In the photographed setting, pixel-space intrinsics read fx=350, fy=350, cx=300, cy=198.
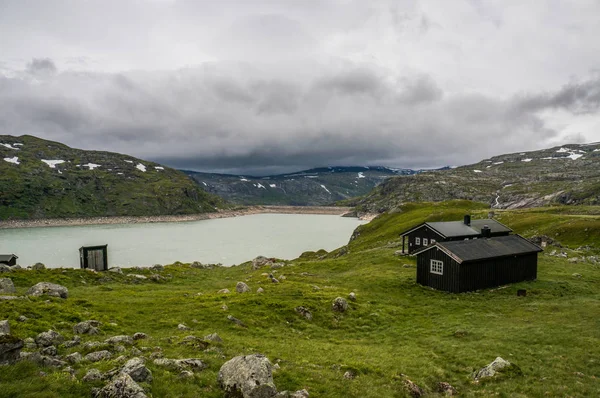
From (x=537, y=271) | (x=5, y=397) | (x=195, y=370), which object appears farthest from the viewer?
(x=537, y=271)

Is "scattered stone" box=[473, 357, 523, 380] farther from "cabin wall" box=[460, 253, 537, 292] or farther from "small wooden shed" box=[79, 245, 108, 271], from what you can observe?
"small wooden shed" box=[79, 245, 108, 271]

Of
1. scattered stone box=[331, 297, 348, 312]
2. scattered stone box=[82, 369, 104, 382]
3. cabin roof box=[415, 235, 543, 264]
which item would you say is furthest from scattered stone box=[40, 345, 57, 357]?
cabin roof box=[415, 235, 543, 264]

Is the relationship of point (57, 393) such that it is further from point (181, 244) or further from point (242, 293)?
point (181, 244)

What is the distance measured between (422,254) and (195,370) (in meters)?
32.8

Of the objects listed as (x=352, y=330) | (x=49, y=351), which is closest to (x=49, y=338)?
(x=49, y=351)

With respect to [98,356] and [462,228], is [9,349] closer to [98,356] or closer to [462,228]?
[98,356]

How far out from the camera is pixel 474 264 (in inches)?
1522

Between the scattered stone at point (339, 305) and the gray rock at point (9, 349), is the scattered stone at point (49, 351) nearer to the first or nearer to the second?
the gray rock at point (9, 349)

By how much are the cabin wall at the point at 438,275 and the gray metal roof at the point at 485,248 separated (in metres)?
0.88

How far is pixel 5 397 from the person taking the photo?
10.5 meters

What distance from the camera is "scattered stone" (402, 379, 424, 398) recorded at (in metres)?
15.6

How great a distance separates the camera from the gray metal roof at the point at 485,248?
3853cm

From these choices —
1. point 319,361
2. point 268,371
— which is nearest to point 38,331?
point 268,371

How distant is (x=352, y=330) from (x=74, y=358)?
18.5m
